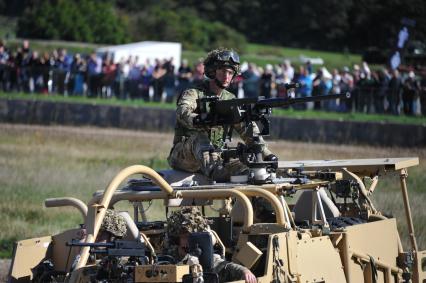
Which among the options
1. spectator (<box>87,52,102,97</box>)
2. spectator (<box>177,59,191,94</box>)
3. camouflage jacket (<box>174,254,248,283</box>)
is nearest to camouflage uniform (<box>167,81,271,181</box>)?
camouflage jacket (<box>174,254,248,283</box>)

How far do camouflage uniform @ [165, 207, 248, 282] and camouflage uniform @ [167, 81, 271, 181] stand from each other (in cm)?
210

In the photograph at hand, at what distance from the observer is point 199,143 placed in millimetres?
14961

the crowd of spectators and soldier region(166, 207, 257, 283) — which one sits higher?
the crowd of spectators

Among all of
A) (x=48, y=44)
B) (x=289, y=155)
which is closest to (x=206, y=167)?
(x=289, y=155)

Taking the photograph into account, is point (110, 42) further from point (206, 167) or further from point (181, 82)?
point (206, 167)

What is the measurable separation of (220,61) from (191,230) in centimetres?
359

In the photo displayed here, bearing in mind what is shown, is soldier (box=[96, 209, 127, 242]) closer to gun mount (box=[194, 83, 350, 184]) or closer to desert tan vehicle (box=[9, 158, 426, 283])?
desert tan vehicle (box=[9, 158, 426, 283])

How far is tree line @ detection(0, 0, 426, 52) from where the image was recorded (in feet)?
205

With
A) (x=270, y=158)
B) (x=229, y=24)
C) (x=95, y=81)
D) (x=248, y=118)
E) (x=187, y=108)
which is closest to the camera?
(x=270, y=158)

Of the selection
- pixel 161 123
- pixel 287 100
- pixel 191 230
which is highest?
pixel 287 100

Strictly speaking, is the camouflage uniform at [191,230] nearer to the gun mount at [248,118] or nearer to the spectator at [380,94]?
the gun mount at [248,118]

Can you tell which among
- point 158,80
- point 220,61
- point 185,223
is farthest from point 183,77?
point 185,223

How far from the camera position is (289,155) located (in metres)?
32.4

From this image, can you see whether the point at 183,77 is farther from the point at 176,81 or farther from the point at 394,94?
the point at 394,94
